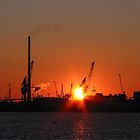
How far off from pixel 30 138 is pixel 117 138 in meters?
16.3

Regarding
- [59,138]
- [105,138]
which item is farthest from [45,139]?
[105,138]

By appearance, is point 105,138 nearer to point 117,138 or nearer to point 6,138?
point 117,138

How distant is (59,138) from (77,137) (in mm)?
6156

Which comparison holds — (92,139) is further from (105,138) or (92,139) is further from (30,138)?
(30,138)

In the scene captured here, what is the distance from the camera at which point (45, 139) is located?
123312mm

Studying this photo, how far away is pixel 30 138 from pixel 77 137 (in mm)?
9794

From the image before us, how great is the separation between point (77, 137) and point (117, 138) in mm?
8299

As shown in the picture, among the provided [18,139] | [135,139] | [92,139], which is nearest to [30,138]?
[18,139]

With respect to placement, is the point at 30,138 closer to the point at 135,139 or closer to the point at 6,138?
the point at 6,138

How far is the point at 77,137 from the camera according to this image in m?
130

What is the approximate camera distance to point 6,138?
124000 mm

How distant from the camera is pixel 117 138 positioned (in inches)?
4985

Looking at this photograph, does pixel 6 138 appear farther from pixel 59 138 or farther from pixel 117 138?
pixel 117 138

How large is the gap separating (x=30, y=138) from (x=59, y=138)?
5.50 m
